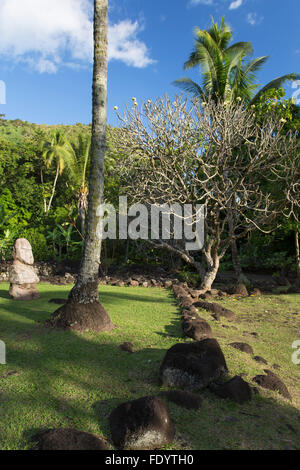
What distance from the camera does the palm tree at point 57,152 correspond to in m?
23.8

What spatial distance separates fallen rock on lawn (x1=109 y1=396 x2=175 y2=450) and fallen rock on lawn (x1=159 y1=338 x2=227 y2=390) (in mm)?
702

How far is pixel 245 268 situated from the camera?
14.7 meters

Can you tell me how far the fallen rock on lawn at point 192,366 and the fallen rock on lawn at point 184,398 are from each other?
205 mm

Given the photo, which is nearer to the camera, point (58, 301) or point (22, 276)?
point (58, 301)

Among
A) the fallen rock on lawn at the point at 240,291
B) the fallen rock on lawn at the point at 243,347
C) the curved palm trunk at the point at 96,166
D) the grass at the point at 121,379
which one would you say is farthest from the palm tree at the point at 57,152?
the fallen rock on lawn at the point at 243,347

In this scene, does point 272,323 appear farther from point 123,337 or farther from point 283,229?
point 283,229

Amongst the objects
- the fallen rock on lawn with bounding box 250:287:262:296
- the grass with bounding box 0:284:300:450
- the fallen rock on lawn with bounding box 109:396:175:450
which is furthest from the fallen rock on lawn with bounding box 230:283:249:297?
the fallen rock on lawn with bounding box 109:396:175:450

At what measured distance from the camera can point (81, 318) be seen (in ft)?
17.4

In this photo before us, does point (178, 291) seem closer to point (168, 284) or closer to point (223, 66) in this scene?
point (168, 284)

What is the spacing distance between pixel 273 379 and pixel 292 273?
9664 millimetres

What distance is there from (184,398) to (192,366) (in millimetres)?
392

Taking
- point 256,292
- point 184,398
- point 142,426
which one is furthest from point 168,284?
point 142,426

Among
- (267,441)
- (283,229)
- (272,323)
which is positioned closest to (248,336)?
(272,323)

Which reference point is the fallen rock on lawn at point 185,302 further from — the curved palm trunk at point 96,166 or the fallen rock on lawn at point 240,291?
the curved palm trunk at point 96,166
